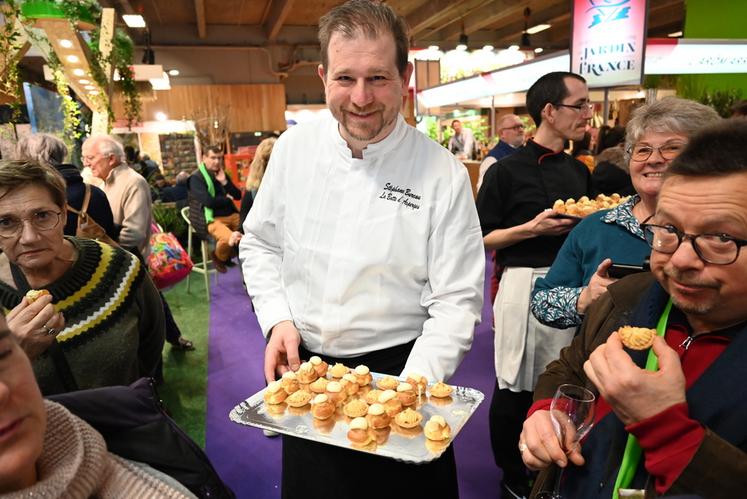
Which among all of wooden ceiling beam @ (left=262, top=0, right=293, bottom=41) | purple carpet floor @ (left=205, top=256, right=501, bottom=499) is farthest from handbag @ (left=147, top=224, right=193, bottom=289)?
wooden ceiling beam @ (left=262, top=0, right=293, bottom=41)

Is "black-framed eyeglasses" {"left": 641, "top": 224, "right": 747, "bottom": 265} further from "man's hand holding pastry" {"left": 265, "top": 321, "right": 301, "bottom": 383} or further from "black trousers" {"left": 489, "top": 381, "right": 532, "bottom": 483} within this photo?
"black trousers" {"left": 489, "top": 381, "right": 532, "bottom": 483}

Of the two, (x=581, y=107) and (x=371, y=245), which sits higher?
(x=581, y=107)

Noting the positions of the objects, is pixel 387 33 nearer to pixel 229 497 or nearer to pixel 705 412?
pixel 705 412

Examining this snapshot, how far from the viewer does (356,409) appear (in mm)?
1391

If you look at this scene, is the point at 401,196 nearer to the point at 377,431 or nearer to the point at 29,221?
the point at 377,431

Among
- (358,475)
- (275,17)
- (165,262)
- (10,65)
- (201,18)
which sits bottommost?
(358,475)

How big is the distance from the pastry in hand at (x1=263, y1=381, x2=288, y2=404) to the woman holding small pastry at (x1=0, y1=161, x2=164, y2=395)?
75 centimetres

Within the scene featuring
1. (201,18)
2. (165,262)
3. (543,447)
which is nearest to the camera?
(543,447)

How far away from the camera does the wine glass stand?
110 cm

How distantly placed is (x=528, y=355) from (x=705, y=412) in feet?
5.01

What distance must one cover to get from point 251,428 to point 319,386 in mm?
2080

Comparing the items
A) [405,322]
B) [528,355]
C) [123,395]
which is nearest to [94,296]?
[123,395]

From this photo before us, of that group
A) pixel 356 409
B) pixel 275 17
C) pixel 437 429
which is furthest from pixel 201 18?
pixel 437 429

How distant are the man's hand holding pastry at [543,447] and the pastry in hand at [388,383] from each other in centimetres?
38
